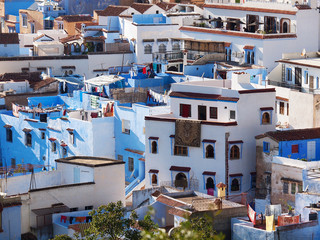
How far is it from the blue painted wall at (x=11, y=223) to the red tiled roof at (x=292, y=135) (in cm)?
1322

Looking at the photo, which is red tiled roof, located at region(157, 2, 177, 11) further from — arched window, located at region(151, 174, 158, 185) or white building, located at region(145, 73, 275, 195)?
arched window, located at region(151, 174, 158, 185)

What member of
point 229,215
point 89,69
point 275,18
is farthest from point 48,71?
point 229,215

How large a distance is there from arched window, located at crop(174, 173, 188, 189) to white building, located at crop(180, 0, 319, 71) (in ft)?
60.7

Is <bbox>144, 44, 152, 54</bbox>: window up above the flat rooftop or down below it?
above

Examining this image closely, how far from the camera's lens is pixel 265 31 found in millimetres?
76812

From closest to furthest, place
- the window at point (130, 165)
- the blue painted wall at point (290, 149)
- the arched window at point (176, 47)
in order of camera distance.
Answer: the blue painted wall at point (290, 149)
the window at point (130, 165)
the arched window at point (176, 47)

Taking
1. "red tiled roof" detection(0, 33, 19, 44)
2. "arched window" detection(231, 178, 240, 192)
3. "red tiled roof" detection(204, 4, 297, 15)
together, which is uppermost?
"red tiled roof" detection(204, 4, 297, 15)

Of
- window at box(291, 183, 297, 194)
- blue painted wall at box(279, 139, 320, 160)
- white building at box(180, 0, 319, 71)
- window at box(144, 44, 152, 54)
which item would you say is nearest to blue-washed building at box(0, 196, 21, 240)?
window at box(291, 183, 297, 194)

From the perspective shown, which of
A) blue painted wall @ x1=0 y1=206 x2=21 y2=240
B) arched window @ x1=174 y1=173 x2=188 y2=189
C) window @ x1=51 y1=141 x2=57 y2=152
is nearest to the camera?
blue painted wall @ x1=0 y1=206 x2=21 y2=240

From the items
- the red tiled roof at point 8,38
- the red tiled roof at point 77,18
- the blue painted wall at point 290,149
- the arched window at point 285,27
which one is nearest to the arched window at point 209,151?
the blue painted wall at point 290,149

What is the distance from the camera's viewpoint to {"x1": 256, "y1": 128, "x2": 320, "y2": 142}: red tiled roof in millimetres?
54781

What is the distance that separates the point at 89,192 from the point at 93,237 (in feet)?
27.5

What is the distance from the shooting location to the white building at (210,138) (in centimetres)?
5591

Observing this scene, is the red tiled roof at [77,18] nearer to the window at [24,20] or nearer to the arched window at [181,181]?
the window at [24,20]
